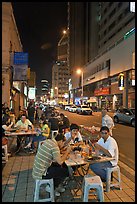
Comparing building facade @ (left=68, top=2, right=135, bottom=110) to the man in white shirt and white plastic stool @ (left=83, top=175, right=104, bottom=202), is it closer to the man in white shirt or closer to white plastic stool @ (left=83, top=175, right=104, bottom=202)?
the man in white shirt

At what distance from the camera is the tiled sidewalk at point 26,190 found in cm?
454

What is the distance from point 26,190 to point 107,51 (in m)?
49.8

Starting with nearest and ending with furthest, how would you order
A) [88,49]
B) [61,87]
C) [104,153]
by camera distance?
[104,153] < [88,49] < [61,87]

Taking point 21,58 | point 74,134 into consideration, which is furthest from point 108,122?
point 21,58

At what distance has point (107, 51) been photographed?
168ft

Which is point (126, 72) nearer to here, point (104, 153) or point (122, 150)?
point (122, 150)

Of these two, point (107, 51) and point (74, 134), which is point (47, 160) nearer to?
point (74, 134)

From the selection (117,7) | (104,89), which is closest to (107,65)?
(104,89)

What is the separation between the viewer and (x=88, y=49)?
97875mm

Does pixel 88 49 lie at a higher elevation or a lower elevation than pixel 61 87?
higher

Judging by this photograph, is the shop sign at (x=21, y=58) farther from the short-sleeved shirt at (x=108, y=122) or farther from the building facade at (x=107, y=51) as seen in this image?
the building facade at (x=107, y=51)

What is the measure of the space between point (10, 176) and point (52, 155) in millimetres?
2232

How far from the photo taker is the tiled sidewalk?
14.9 ft

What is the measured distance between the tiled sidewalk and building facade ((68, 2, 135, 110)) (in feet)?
101
